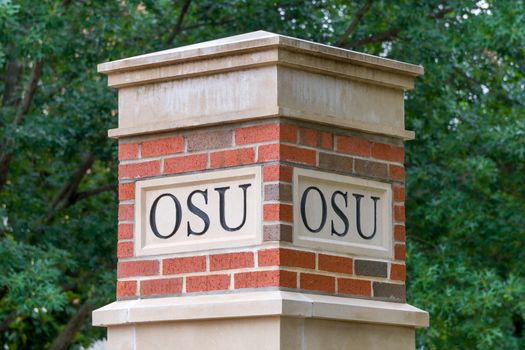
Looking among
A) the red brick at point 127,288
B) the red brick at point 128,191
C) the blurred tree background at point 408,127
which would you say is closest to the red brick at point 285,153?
the red brick at point 128,191

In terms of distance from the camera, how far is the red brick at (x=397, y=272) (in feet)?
14.8

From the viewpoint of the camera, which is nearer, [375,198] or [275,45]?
[275,45]

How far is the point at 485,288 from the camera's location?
9.80 m

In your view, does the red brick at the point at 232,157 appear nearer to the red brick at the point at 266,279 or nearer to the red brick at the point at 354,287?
the red brick at the point at 266,279

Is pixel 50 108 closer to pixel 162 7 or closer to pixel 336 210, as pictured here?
pixel 162 7

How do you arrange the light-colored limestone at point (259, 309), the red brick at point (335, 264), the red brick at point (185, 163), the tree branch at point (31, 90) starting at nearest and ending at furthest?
the light-colored limestone at point (259, 309) → the red brick at point (335, 264) → the red brick at point (185, 163) → the tree branch at point (31, 90)

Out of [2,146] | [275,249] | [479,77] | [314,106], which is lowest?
[275,249]

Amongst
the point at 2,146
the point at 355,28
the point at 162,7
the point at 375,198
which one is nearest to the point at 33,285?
the point at 2,146

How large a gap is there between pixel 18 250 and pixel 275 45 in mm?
5800

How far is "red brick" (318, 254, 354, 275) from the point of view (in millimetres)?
4277

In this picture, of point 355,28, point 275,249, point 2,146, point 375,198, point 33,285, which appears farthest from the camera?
point 355,28

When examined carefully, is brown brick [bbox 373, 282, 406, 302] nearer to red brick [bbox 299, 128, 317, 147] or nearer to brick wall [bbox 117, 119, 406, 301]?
brick wall [bbox 117, 119, 406, 301]

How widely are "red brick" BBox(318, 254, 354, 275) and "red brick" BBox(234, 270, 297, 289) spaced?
15cm

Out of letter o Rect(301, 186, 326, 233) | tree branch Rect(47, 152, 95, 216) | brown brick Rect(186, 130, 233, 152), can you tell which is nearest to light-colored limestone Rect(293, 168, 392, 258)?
letter o Rect(301, 186, 326, 233)
